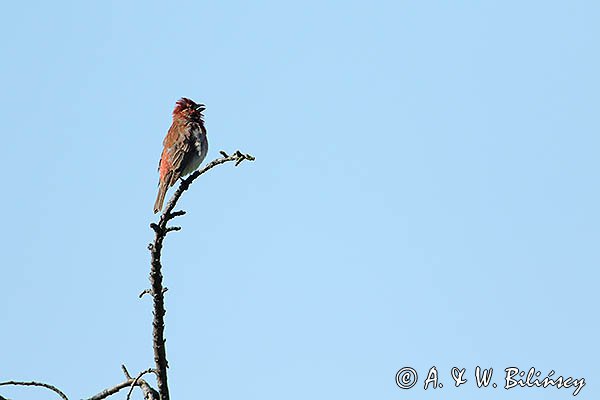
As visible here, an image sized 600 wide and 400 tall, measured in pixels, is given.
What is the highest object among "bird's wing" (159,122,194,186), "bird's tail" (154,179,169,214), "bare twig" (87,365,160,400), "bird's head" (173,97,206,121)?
"bird's head" (173,97,206,121)

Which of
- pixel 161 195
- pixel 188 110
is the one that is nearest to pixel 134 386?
pixel 161 195

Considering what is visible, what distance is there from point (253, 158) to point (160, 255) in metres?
1.12

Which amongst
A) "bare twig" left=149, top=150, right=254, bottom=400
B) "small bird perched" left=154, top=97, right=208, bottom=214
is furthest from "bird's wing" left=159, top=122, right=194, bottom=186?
"bare twig" left=149, top=150, right=254, bottom=400

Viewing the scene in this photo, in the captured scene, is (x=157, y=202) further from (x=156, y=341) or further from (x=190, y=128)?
(x=156, y=341)

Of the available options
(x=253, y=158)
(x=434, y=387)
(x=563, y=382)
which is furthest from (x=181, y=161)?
(x=253, y=158)

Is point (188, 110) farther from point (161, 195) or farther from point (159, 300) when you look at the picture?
point (159, 300)

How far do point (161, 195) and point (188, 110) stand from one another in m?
2.88

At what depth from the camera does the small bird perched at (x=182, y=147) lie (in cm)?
1455

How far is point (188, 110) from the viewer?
1647cm

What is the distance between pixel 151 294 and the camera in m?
6.06

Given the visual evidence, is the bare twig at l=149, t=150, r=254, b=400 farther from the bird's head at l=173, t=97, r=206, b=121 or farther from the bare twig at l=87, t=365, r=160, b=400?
the bird's head at l=173, t=97, r=206, b=121

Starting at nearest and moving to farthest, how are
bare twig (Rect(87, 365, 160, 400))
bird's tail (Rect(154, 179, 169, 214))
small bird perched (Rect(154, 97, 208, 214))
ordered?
bare twig (Rect(87, 365, 160, 400))
bird's tail (Rect(154, 179, 169, 214))
small bird perched (Rect(154, 97, 208, 214))

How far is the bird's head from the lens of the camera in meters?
16.3

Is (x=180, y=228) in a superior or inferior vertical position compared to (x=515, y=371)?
inferior
